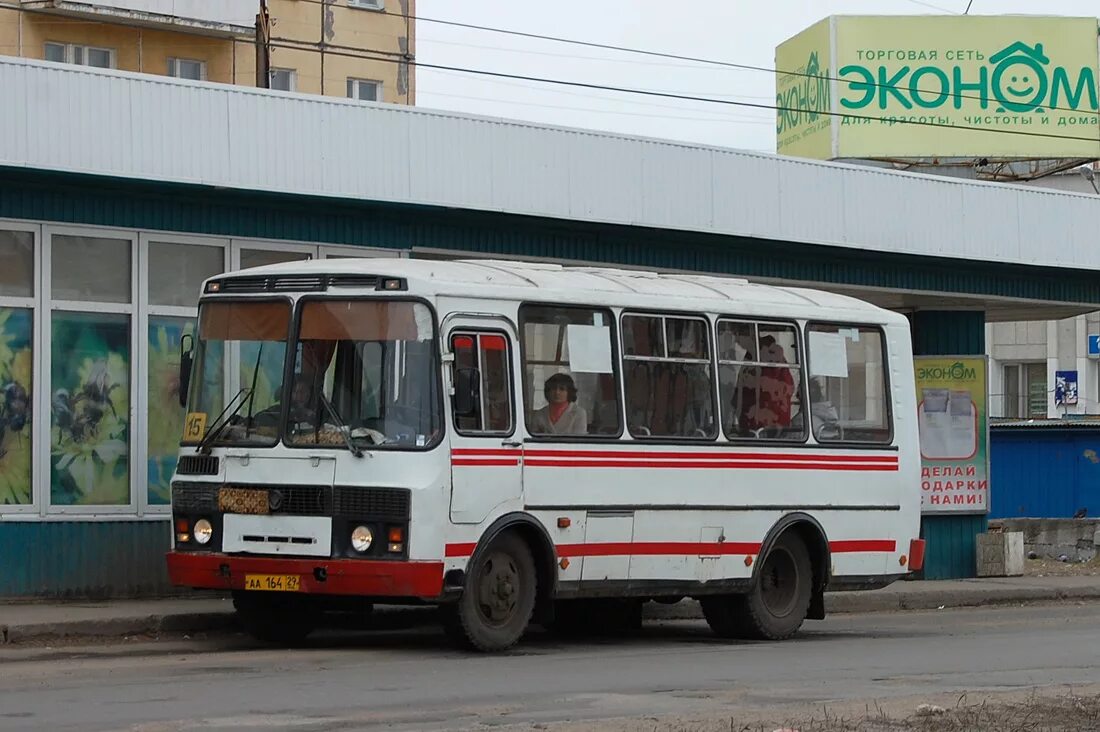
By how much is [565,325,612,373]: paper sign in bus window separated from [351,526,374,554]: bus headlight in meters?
2.25

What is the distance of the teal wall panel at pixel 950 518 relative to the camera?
83.4ft

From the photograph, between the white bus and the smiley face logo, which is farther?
the smiley face logo

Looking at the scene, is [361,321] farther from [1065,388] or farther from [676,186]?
[1065,388]

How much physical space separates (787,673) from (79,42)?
3770 centimetres

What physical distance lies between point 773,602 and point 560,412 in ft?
10.1

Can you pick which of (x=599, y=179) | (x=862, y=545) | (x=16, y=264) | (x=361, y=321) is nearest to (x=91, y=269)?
(x=16, y=264)

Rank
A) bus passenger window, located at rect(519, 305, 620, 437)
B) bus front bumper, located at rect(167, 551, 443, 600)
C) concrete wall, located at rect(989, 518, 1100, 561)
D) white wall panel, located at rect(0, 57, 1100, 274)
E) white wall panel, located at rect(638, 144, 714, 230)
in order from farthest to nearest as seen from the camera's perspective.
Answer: concrete wall, located at rect(989, 518, 1100, 561) < white wall panel, located at rect(638, 144, 714, 230) < white wall panel, located at rect(0, 57, 1100, 274) < bus passenger window, located at rect(519, 305, 620, 437) < bus front bumper, located at rect(167, 551, 443, 600)

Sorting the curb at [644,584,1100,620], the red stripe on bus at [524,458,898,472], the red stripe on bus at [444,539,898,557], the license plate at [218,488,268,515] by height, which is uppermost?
the red stripe on bus at [524,458,898,472]

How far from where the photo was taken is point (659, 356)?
627 inches

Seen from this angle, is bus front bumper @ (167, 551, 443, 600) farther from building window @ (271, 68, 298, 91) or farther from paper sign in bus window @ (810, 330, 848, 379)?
building window @ (271, 68, 298, 91)

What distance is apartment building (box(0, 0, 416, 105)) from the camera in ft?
153

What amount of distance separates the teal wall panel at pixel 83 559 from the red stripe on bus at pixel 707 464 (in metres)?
4.63

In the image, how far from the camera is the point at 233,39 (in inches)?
1966

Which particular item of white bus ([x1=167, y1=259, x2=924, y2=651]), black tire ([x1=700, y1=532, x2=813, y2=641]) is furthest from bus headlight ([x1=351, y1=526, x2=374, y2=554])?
black tire ([x1=700, y1=532, x2=813, y2=641])
